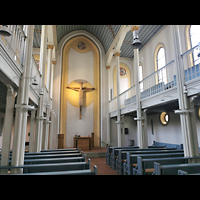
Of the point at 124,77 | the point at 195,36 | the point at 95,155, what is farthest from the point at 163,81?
the point at 124,77

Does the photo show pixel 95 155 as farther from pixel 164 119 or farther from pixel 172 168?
pixel 172 168

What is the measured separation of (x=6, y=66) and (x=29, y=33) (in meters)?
2.36

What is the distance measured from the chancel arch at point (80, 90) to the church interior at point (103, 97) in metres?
0.10

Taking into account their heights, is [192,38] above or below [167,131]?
above

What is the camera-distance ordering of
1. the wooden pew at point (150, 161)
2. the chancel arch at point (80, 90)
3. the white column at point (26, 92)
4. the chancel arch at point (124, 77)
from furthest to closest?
the chancel arch at point (124, 77) → the chancel arch at point (80, 90) → the wooden pew at point (150, 161) → the white column at point (26, 92)

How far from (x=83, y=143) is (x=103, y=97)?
515 cm

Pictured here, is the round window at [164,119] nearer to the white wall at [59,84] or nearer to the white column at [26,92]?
the white wall at [59,84]

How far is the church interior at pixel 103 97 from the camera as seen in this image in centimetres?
533

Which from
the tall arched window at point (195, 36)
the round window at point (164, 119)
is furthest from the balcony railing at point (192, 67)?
the round window at point (164, 119)

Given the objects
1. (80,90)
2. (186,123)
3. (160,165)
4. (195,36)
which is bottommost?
(160,165)

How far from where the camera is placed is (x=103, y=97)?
54.5ft

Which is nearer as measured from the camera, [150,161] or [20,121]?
[20,121]
